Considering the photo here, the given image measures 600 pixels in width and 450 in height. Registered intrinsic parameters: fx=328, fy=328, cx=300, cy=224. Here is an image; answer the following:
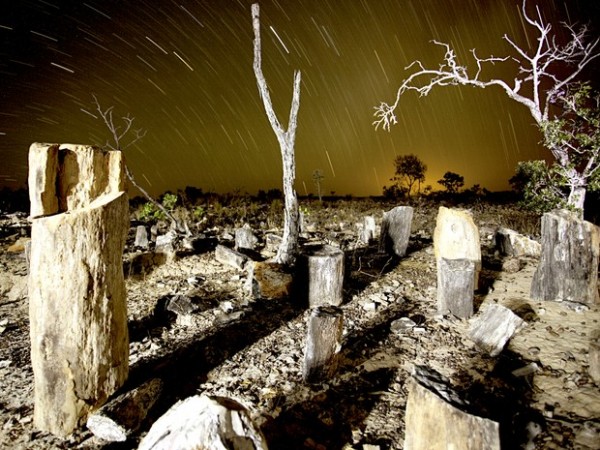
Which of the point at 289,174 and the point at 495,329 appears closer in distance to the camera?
the point at 495,329

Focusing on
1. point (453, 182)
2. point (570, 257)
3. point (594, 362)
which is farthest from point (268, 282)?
point (453, 182)

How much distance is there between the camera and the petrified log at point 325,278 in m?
5.23

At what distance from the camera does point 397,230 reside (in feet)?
26.8

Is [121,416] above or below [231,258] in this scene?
below

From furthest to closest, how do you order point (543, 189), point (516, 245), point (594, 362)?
point (543, 189), point (516, 245), point (594, 362)

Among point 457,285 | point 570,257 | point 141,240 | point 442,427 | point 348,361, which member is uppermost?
point 570,257

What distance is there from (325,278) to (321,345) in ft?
6.02

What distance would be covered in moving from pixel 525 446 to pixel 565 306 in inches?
133

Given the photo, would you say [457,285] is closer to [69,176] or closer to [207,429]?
[207,429]

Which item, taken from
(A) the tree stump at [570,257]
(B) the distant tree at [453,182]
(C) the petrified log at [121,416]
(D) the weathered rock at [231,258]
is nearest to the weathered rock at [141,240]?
(D) the weathered rock at [231,258]

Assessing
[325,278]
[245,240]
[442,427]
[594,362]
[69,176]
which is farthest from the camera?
[245,240]

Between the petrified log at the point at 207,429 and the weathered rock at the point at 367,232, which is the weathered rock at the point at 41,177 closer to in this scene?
the petrified log at the point at 207,429

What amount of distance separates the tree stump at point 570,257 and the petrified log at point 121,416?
19.2 feet

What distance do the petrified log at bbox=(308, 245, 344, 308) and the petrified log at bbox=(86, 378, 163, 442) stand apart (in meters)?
2.86
